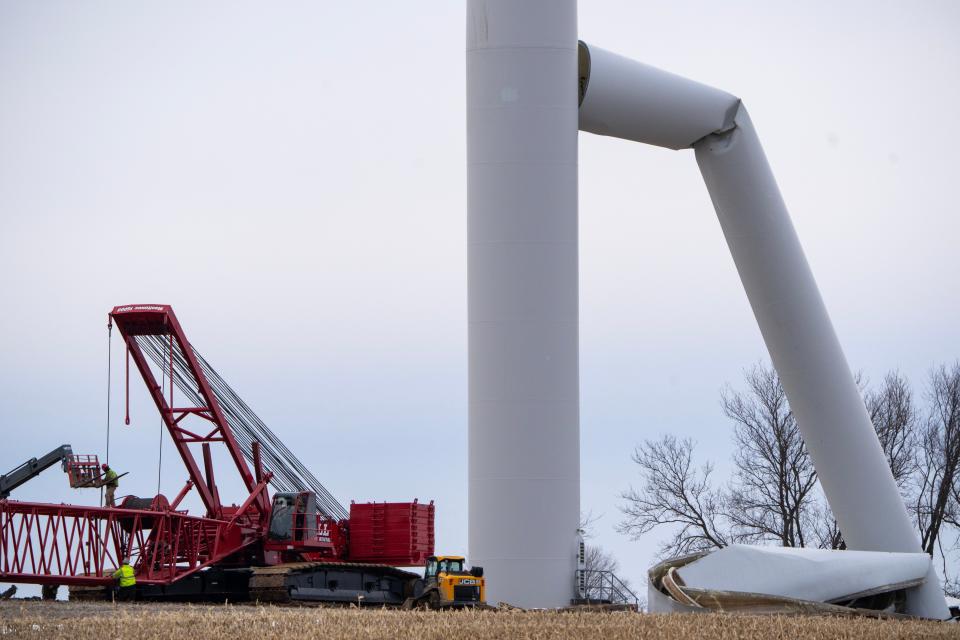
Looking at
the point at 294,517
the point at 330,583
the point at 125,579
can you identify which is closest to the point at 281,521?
the point at 294,517

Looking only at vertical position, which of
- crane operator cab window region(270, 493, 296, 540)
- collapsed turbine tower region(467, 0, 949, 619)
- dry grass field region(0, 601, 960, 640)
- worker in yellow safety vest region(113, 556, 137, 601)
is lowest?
dry grass field region(0, 601, 960, 640)

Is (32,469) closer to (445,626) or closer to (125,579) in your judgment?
(125,579)

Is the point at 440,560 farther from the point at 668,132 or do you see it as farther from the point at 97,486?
the point at 668,132

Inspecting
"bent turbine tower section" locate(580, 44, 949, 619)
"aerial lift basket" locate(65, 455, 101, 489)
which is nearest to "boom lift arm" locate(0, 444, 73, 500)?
"aerial lift basket" locate(65, 455, 101, 489)

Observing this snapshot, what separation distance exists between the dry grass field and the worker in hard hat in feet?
29.8

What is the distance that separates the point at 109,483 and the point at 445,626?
1519 cm

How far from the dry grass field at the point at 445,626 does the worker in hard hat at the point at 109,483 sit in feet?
29.8

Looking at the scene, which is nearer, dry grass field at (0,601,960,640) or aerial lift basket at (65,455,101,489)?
dry grass field at (0,601,960,640)

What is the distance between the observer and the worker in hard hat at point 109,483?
3066cm

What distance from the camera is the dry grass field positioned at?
17.2 m

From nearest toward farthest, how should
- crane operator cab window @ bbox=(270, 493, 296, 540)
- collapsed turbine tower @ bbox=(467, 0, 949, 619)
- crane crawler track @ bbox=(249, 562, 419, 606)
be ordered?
collapsed turbine tower @ bbox=(467, 0, 949, 619), crane crawler track @ bbox=(249, 562, 419, 606), crane operator cab window @ bbox=(270, 493, 296, 540)

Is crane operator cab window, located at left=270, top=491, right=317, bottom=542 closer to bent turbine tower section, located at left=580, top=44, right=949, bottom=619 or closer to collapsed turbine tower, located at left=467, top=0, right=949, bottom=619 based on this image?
collapsed turbine tower, located at left=467, top=0, right=949, bottom=619

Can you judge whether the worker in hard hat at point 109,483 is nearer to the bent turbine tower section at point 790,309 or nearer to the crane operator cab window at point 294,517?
the crane operator cab window at point 294,517

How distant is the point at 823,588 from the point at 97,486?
16.3 m
